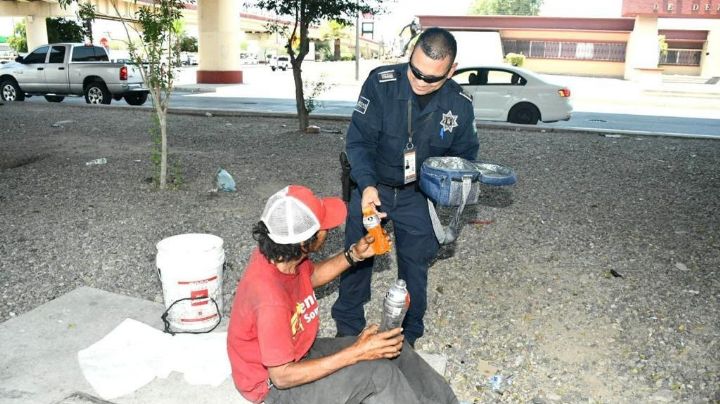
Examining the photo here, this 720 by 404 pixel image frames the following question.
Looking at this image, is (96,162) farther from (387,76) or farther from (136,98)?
(136,98)

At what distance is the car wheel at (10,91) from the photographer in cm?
1834

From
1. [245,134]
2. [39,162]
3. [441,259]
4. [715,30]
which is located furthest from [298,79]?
[715,30]

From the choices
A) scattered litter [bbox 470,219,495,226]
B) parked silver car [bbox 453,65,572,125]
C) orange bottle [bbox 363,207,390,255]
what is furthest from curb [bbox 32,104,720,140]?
orange bottle [bbox 363,207,390,255]

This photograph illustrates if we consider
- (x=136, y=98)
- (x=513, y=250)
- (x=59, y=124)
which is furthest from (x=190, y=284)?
(x=136, y=98)

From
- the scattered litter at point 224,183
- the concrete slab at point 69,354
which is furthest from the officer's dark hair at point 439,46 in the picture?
the scattered litter at point 224,183

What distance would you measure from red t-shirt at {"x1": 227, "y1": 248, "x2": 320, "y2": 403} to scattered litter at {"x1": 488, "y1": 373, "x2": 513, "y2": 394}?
56.7 inches

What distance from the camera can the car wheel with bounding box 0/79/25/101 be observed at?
1834 centimetres

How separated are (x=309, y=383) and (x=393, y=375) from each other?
360mm

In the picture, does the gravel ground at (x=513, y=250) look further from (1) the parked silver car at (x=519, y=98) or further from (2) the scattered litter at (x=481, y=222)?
(1) the parked silver car at (x=519, y=98)

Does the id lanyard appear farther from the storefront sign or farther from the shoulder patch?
the storefront sign

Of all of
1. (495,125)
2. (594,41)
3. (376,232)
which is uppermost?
(594,41)

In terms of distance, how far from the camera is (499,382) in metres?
3.60

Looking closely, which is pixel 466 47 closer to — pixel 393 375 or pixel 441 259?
pixel 441 259

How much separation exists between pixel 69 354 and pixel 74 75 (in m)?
16.5
